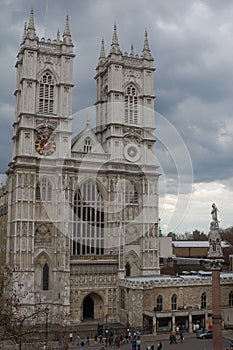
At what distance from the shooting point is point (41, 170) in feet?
178

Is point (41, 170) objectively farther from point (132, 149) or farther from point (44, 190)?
point (132, 149)

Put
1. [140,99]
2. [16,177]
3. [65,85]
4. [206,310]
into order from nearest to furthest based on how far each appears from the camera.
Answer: [206,310], [16,177], [65,85], [140,99]

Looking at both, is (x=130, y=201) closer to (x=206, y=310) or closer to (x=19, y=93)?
(x=206, y=310)

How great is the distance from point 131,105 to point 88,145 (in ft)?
29.0

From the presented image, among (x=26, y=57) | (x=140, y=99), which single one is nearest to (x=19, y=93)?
(x=26, y=57)

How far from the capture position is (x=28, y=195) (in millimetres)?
52594

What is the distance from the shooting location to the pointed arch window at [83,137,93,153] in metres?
57.8

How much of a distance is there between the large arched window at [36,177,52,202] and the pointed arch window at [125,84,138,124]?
1433 centimetres

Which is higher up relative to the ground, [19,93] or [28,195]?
[19,93]

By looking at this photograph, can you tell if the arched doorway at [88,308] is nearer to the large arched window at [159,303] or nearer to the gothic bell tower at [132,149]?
the gothic bell tower at [132,149]

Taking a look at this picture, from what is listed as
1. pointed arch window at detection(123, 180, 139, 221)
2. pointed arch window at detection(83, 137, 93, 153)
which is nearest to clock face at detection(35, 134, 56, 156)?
pointed arch window at detection(83, 137, 93, 153)

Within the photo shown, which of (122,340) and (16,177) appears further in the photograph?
(16,177)

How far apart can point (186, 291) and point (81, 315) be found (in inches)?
498

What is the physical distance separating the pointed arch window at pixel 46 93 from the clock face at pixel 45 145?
134 inches
